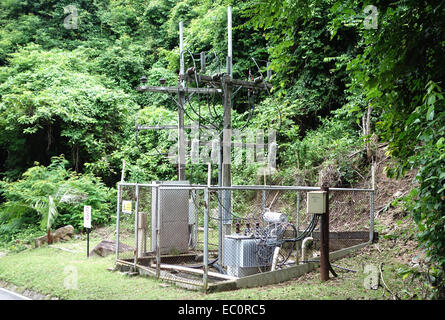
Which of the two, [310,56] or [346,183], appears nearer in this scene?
[346,183]

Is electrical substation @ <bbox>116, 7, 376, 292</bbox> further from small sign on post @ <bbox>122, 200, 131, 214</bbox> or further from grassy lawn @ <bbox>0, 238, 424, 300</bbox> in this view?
grassy lawn @ <bbox>0, 238, 424, 300</bbox>

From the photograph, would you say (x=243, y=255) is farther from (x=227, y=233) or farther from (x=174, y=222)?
(x=174, y=222)

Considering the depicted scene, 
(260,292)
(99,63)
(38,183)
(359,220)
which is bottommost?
(260,292)

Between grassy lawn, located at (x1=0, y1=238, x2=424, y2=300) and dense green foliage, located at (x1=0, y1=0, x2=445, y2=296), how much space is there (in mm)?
1672

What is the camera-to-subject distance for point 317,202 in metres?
7.81

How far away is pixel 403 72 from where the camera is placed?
6.31 m

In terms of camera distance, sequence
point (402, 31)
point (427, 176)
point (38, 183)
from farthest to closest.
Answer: point (38, 183) < point (402, 31) < point (427, 176)

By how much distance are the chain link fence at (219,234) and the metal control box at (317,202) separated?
1.58 feet

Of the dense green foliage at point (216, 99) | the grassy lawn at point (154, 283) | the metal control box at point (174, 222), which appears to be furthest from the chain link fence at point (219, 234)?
the dense green foliage at point (216, 99)

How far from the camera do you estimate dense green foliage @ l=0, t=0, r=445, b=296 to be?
629cm

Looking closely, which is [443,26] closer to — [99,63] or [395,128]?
[395,128]

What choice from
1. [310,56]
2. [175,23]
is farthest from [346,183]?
[175,23]

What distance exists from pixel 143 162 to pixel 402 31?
1554 cm

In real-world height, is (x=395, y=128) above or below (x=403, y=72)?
below
